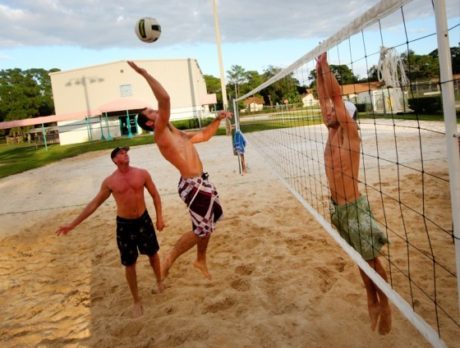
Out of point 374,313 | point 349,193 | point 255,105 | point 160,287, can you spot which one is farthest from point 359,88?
point 255,105

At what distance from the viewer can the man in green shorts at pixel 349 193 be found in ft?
8.49

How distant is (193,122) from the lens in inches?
1115

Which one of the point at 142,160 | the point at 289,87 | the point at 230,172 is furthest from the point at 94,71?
the point at 289,87

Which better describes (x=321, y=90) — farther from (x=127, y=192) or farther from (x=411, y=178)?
(x=411, y=178)

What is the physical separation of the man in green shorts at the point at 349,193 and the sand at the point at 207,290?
27 centimetres

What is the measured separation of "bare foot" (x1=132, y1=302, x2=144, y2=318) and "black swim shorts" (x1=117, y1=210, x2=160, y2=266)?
35cm

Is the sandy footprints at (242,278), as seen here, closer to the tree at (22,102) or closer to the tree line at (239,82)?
the tree line at (239,82)

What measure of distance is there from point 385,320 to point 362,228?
0.65 metres

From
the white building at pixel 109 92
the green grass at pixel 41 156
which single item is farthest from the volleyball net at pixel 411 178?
the white building at pixel 109 92

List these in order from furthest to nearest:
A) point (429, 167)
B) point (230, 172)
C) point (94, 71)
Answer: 1. point (94, 71)
2. point (230, 172)
3. point (429, 167)

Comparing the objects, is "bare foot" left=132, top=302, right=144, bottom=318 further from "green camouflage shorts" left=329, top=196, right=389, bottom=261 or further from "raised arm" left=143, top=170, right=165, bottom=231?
"green camouflage shorts" left=329, top=196, right=389, bottom=261

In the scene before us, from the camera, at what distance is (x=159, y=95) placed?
122 inches

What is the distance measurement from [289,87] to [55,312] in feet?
14.9

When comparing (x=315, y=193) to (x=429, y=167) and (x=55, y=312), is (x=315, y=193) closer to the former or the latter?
(x=429, y=167)
